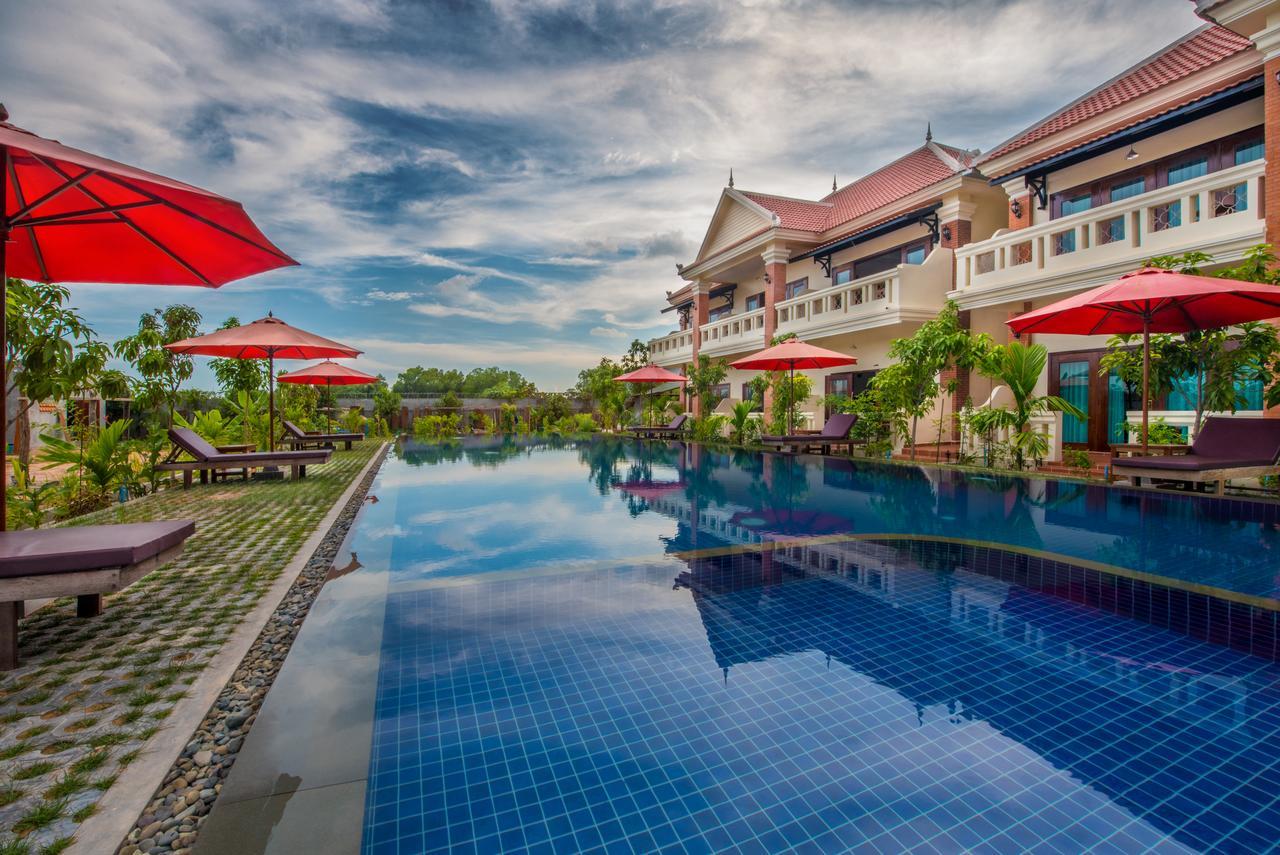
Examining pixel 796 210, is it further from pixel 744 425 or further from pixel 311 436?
pixel 311 436

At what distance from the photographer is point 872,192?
1972 centimetres

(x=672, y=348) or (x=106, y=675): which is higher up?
(x=672, y=348)

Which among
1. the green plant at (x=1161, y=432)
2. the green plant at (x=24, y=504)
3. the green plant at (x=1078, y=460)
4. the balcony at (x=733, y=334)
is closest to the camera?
the green plant at (x=24, y=504)

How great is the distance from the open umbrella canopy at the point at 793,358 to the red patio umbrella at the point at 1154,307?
5538mm

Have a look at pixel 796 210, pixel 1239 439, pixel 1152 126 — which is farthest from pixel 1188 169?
pixel 796 210

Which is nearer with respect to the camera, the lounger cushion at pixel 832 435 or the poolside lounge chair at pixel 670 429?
the lounger cushion at pixel 832 435

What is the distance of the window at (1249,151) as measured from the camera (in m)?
9.90

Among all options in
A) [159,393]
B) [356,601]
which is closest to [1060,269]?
[356,601]

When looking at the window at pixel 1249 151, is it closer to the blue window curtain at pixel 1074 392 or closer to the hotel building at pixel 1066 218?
the hotel building at pixel 1066 218

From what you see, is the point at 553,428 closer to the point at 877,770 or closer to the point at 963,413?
the point at 963,413

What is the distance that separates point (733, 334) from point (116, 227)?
1911 centimetres

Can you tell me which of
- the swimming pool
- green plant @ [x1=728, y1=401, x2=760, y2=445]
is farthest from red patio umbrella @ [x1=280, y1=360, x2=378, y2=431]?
the swimming pool

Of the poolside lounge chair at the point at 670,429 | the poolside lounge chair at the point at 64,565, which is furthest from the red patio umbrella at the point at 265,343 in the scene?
the poolside lounge chair at the point at 670,429

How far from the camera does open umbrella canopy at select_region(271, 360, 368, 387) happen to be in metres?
15.6
